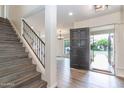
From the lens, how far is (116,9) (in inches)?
191

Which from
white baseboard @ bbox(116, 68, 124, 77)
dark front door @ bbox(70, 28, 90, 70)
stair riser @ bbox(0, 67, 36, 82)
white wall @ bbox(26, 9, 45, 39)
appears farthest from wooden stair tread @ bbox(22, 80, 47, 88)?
dark front door @ bbox(70, 28, 90, 70)

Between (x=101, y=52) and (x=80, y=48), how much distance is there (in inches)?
45.7

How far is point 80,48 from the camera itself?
6562mm

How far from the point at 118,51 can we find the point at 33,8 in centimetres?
363

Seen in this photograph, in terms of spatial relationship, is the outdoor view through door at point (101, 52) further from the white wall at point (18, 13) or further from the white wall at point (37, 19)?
the white wall at point (18, 13)

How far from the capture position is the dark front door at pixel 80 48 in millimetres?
6320

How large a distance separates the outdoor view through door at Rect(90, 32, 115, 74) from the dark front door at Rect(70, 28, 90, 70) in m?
0.46

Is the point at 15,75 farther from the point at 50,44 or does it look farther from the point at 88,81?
the point at 88,81

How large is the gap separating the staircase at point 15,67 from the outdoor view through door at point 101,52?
3772mm

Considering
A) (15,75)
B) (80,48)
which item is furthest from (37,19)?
(15,75)

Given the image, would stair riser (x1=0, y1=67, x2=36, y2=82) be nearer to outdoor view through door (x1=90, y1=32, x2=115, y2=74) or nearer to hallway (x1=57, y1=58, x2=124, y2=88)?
hallway (x1=57, y1=58, x2=124, y2=88)

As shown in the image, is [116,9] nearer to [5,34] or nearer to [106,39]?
[106,39]

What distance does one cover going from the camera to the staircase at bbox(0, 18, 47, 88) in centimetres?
270
